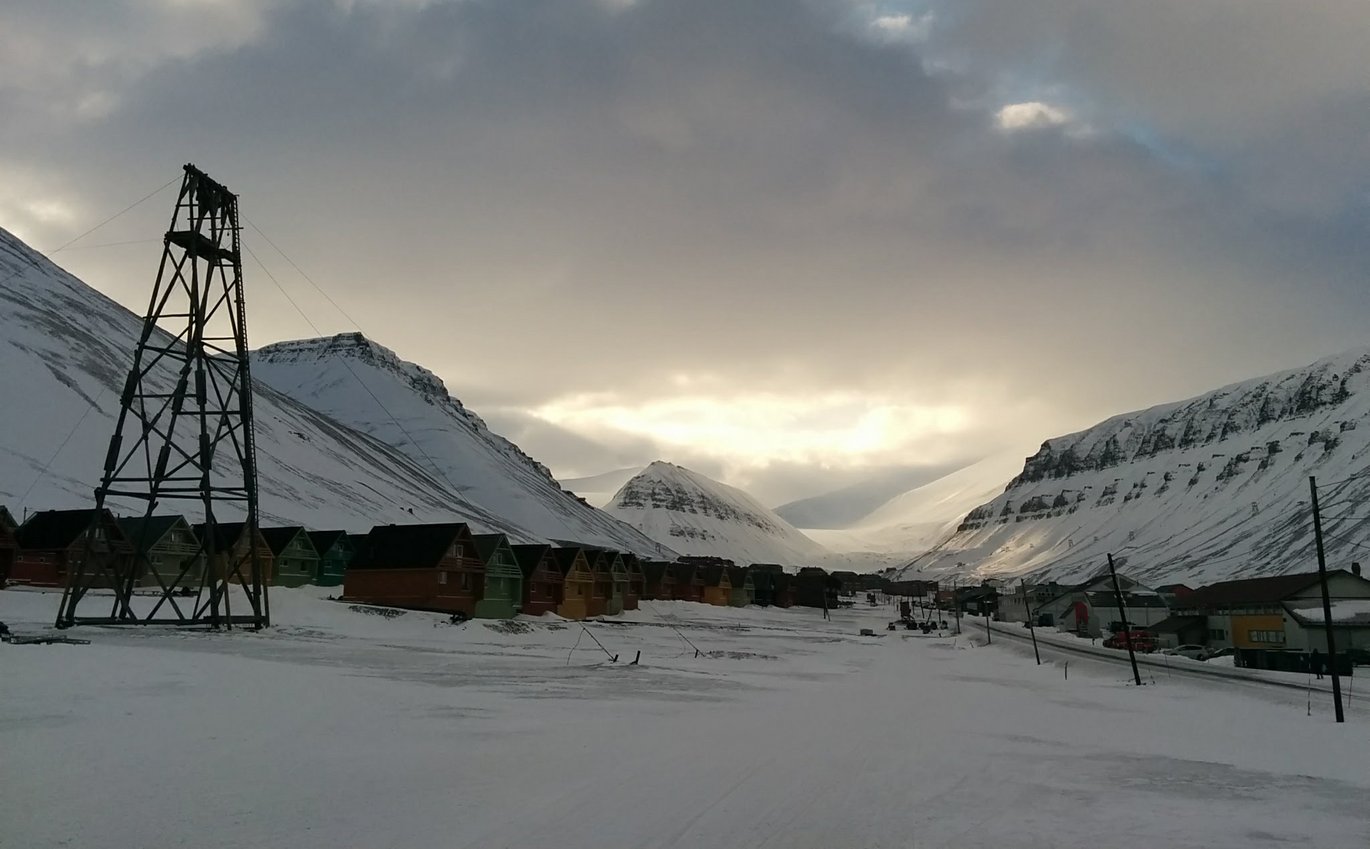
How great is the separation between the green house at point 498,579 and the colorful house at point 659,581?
39397 mm

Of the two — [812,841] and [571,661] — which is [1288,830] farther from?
[571,661]

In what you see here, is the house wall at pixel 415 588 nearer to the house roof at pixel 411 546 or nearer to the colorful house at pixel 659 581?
the house roof at pixel 411 546

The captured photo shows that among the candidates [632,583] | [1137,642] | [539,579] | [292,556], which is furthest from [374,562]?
[1137,642]

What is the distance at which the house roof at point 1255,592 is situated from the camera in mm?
65188

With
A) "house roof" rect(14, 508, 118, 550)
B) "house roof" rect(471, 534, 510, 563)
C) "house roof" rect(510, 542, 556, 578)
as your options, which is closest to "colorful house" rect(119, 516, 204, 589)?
"house roof" rect(14, 508, 118, 550)

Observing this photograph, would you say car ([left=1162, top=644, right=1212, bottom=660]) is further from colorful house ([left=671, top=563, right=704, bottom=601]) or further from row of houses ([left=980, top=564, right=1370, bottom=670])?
colorful house ([left=671, top=563, right=704, bottom=601])


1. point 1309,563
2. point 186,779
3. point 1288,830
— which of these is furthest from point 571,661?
point 1309,563

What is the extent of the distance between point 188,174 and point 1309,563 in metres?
194

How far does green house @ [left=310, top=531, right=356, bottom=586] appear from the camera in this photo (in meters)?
75.4

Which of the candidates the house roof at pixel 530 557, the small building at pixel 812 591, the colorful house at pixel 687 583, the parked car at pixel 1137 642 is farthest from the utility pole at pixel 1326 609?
the small building at pixel 812 591

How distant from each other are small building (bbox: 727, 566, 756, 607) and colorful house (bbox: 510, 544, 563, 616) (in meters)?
58.1

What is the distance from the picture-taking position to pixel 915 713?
2866 centimetres

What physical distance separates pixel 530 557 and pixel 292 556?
1974 cm

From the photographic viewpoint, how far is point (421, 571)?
60.6 metres
